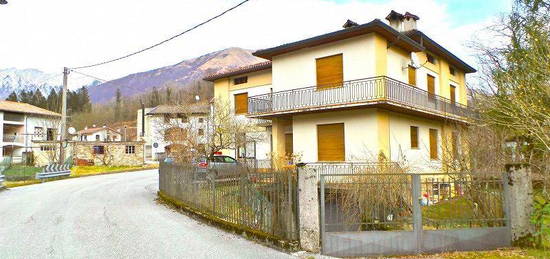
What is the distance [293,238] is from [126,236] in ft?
11.0

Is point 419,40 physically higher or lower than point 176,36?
higher

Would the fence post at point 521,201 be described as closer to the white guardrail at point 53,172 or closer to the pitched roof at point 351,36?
the pitched roof at point 351,36

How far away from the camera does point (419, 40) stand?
18.6 meters

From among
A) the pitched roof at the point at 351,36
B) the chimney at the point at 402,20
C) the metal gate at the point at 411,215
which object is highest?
the chimney at the point at 402,20

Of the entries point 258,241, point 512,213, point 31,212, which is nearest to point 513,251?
point 512,213

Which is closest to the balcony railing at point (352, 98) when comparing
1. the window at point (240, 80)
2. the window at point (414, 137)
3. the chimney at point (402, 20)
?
the window at point (414, 137)

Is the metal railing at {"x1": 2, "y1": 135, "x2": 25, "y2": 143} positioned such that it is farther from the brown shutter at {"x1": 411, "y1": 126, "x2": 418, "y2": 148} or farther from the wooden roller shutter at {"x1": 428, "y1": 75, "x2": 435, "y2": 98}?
the wooden roller shutter at {"x1": 428, "y1": 75, "x2": 435, "y2": 98}

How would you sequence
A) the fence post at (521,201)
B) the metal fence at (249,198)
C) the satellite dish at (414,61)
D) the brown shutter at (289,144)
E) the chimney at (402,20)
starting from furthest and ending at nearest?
the chimney at (402,20) < the brown shutter at (289,144) < the satellite dish at (414,61) < the metal fence at (249,198) < the fence post at (521,201)

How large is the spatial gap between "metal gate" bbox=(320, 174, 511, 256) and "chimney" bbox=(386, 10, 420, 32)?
1617 centimetres

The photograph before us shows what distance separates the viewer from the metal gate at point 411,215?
6.06 meters

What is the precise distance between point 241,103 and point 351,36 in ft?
39.9

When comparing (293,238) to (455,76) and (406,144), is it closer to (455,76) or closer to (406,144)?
(406,144)

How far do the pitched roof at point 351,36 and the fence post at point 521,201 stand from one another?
9.40m

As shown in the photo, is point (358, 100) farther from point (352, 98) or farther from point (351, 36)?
point (351, 36)
